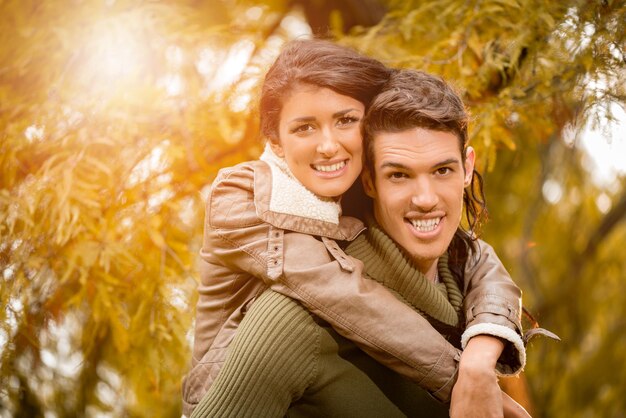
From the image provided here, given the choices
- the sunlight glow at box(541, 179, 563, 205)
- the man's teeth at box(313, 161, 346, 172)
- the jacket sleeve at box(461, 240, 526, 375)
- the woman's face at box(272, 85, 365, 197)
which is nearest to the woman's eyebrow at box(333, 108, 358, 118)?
the woman's face at box(272, 85, 365, 197)

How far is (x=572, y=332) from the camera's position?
490cm

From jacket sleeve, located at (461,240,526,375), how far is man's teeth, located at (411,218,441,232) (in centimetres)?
22

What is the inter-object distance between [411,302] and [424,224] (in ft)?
0.63

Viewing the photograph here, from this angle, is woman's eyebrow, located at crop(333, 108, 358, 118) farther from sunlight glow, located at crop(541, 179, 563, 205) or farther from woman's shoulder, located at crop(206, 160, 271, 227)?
sunlight glow, located at crop(541, 179, 563, 205)

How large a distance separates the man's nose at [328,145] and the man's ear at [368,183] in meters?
0.12

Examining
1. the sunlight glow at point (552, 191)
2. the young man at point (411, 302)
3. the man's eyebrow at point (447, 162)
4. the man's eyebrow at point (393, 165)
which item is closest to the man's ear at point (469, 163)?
the young man at point (411, 302)

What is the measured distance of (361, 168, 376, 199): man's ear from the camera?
176cm

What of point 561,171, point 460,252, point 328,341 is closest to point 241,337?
point 328,341

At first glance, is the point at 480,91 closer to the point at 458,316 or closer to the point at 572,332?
the point at 458,316

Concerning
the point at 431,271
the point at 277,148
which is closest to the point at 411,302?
the point at 431,271

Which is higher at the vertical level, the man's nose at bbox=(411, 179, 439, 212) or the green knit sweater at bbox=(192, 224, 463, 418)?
the man's nose at bbox=(411, 179, 439, 212)

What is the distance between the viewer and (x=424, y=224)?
1.68m

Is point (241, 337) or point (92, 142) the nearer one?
point (241, 337)

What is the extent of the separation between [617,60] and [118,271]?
1709 mm
